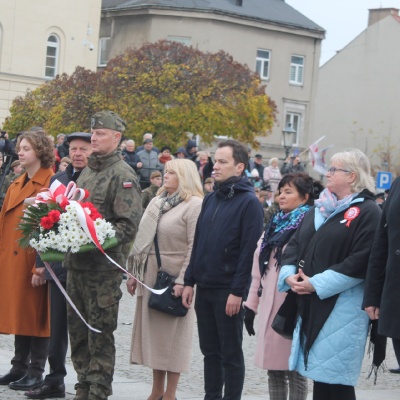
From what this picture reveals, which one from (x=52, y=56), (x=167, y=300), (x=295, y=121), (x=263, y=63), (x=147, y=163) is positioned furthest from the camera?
(x=295, y=121)

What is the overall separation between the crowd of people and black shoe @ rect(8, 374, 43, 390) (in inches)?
0.4

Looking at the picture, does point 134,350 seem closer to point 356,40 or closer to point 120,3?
Answer: point 120,3

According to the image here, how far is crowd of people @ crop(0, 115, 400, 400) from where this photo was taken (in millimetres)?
6641

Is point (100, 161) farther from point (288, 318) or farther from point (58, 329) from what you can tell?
point (288, 318)

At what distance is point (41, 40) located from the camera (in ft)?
165

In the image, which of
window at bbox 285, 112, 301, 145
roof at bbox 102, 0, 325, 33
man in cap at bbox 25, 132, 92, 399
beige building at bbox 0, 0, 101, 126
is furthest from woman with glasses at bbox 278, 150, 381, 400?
window at bbox 285, 112, 301, 145

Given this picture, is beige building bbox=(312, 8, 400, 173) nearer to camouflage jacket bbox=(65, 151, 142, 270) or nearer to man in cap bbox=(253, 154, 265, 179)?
man in cap bbox=(253, 154, 265, 179)

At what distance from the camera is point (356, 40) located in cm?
6594

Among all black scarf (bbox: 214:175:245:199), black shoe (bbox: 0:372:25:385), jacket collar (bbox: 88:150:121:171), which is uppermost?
jacket collar (bbox: 88:150:121:171)

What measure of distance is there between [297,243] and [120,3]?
2091 inches

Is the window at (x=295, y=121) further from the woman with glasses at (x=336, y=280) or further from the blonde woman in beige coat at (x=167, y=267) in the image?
the woman with glasses at (x=336, y=280)

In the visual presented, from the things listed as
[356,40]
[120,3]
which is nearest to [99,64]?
[120,3]

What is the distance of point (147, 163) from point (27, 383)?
15.2 m

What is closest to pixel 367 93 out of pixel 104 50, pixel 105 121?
pixel 104 50
